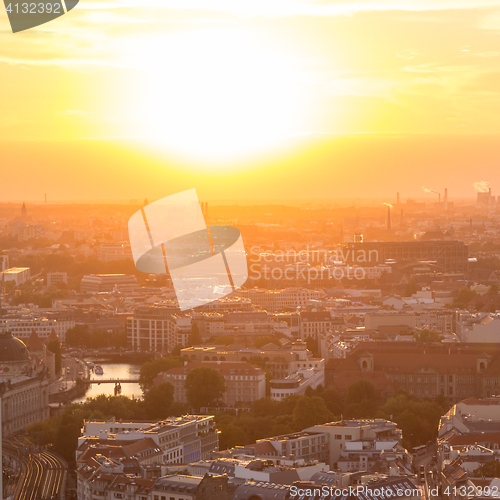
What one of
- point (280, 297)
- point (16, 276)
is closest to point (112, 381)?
point (280, 297)

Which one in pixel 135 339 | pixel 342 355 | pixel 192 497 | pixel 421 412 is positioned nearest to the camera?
pixel 192 497

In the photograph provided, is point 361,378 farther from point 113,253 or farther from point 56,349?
point 113,253

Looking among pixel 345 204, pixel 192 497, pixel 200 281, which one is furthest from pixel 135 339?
pixel 345 204

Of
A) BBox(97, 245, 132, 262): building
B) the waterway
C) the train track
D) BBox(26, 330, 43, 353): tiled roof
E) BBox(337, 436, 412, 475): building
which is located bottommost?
BBox(97, 245, 132, 262): building

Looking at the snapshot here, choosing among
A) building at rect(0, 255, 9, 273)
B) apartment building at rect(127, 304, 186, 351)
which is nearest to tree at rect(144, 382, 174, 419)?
apartment building at rect(127, 304, 186, 351)

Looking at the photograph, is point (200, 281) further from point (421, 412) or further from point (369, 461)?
point (369, 461)

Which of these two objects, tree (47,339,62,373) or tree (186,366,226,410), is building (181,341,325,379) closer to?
tree (186,366,226,410)
